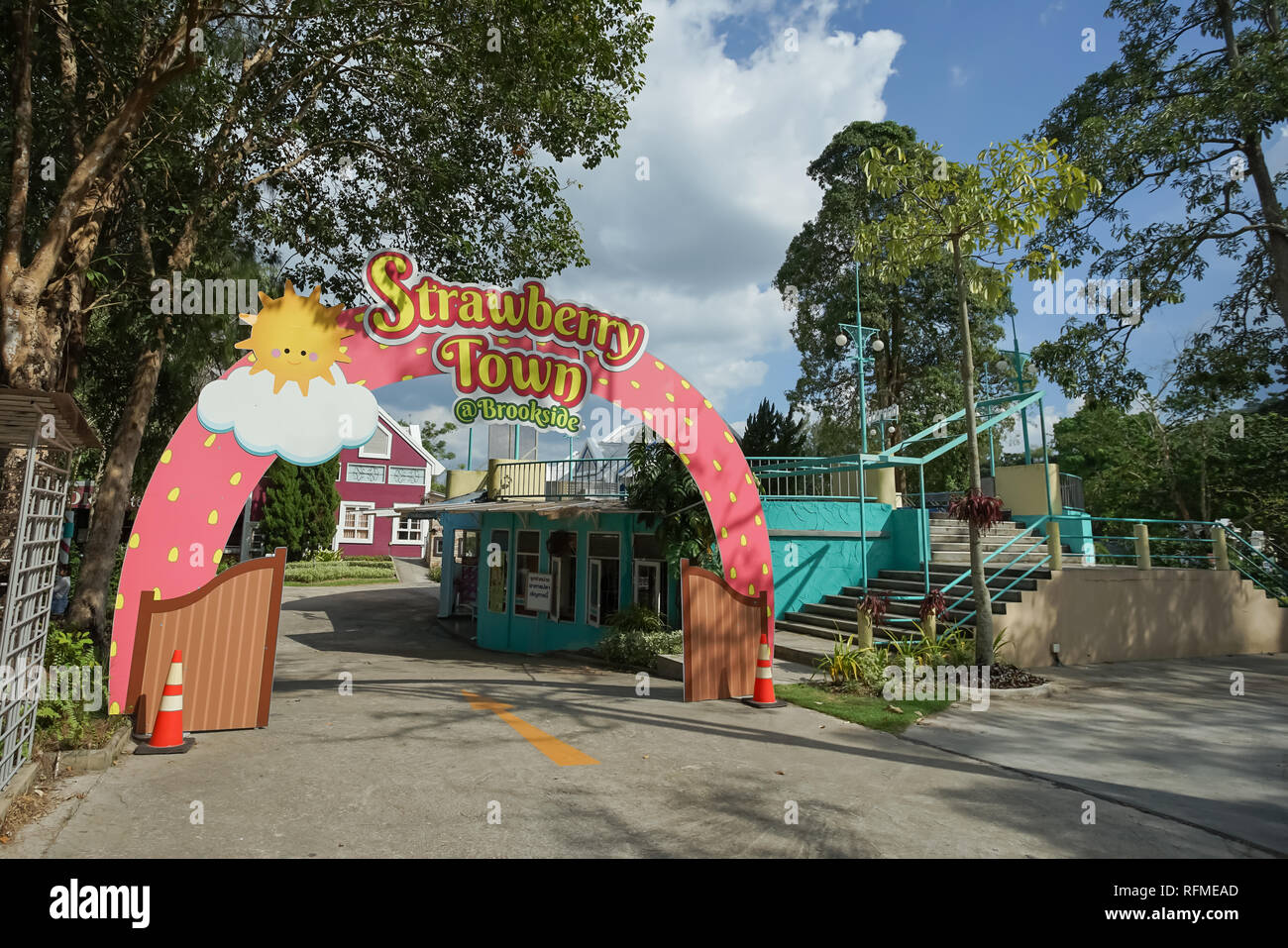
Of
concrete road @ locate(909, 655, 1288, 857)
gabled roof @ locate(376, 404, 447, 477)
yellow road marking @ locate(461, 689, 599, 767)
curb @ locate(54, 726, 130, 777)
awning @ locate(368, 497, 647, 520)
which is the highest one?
gabled roof @ locate(376, 404, 447, 477)

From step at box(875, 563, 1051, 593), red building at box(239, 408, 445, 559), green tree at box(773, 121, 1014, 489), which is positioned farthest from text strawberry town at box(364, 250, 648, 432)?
red building at box(239, 408, 445, 559)

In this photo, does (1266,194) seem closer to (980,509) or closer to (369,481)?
(980,509)

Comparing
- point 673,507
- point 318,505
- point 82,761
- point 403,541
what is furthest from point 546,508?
point 403,541

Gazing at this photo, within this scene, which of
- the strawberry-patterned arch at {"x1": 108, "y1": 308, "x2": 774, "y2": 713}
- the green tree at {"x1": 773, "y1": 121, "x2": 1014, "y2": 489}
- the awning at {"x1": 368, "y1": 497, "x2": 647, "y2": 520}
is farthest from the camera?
the green tree at {"x1": 773, "y1": 121, "x2": 1014, "y2": 489}

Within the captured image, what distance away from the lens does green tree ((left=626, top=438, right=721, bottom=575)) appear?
13.5 m

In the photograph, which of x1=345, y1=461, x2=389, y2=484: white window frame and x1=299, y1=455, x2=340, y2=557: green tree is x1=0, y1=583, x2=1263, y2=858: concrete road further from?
x1=345, y1=461, x2=389, y2=484: white window frame

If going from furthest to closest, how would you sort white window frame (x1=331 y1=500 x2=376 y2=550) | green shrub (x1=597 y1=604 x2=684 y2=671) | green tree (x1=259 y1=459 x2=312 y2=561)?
white window frame (x1=331 y1=500 x2=376 y2=550) → green tree (x1=259 y1=459 x2=312 y2=561) → green shrub (x1=597 y1=604 x2=684 y2=671)

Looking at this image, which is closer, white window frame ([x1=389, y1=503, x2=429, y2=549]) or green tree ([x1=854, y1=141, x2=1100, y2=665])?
green tree ([x1=854, y1=141, x2=1100, y2=665])

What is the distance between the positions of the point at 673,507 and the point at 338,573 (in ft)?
79.0

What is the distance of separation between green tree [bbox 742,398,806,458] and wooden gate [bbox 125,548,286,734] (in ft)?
52.6

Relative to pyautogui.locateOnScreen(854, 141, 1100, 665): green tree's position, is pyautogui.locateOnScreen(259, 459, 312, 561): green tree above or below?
below
